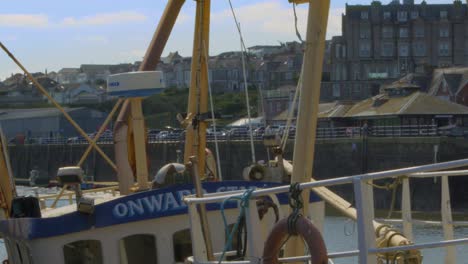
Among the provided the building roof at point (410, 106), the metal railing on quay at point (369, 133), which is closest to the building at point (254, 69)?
the building roof at point (410, 106)

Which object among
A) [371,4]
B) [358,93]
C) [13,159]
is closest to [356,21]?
[371,4]

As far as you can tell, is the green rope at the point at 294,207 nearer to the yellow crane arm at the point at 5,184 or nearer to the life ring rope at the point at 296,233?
the life ring rope at the point at 296,233

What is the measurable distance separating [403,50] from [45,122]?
122ft

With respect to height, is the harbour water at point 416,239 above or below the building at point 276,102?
below

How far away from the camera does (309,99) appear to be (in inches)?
385

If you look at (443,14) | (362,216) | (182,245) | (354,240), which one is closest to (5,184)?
(182,245)

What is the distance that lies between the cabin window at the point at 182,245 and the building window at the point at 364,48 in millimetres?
105180

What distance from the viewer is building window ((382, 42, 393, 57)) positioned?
117456mm

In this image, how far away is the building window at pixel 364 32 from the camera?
117688 mm

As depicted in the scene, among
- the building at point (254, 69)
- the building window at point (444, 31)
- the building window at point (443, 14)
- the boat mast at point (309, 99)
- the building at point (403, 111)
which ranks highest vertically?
the building window at point (443, 14)

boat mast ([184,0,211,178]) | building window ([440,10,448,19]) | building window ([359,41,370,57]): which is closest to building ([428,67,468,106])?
building window ([359,41,370,57])

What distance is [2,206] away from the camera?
14.6 meters

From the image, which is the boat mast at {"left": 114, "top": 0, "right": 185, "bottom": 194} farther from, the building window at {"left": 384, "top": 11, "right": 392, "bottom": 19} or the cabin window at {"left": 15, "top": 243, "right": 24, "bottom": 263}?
the building window at {"left": 384, "top": 11, "right": 392, "bottom": 19}

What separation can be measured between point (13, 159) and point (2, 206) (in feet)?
281
